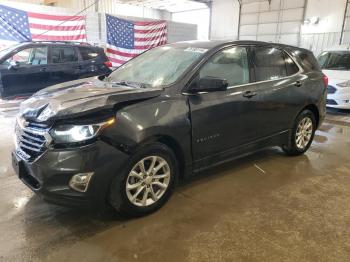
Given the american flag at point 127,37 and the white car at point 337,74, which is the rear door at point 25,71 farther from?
the white car at point 337,74

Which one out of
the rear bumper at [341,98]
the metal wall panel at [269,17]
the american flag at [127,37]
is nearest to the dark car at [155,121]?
the rear bumper at [341,98]

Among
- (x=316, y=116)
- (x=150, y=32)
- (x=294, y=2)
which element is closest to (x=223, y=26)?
(x=294, y=2)

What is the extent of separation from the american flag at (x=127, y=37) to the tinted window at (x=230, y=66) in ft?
28.9

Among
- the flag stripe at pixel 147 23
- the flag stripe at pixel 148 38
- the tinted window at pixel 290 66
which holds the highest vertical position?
the flag stripe at pixel 147 23

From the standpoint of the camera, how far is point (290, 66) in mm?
3932

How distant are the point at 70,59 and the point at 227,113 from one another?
5452mm

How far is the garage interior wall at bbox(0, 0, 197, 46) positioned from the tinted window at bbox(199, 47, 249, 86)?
26.6ft

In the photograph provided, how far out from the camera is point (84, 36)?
10641 mm

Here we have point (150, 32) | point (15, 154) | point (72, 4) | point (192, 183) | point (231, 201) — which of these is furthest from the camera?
point (150, 32)

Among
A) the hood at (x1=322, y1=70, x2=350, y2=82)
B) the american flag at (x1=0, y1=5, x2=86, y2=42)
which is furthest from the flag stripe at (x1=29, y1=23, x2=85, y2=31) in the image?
the hood at (x1=322, y1=70, x2=350, y2=82)

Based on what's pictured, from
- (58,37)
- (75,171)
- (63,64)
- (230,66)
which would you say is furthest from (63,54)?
(75,171)

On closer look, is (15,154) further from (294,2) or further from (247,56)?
(294,2)

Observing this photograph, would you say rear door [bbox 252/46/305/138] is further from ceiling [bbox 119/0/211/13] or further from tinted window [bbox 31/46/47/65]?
ceiling [bbox 119/0/211/13]

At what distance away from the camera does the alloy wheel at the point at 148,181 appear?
251 cm
